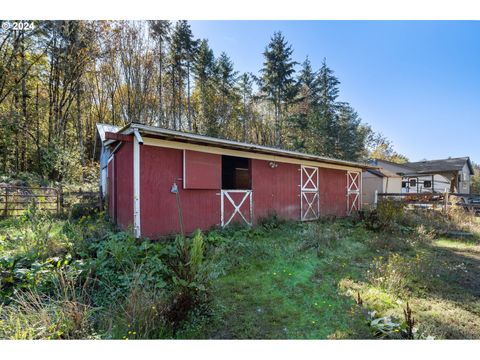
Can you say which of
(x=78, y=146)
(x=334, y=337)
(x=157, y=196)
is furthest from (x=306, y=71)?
(x=334, y=337)

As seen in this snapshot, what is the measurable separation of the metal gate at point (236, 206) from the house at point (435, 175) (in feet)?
62.1

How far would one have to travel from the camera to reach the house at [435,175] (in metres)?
19.9

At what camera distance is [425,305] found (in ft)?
10.2

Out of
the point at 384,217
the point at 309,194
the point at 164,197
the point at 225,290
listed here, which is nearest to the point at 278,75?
the point at 309,194

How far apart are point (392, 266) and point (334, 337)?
7.92ft

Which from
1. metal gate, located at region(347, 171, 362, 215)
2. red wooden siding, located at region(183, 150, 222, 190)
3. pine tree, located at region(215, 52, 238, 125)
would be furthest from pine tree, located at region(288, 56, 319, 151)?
red wooden siding, located at region(183, 150, 222, 190)

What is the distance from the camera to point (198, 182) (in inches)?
233

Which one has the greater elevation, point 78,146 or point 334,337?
point 78,146

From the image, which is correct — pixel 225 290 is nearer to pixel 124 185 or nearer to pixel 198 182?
pixel 198 182

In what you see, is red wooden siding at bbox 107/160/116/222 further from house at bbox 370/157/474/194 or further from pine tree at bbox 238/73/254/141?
house at bbox 370/157/474/194

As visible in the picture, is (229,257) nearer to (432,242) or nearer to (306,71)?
(432,242)

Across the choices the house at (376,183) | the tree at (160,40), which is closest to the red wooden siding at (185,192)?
the tree at (160,40)

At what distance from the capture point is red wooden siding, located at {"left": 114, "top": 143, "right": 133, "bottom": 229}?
552cm

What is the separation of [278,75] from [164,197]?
17.3 m
